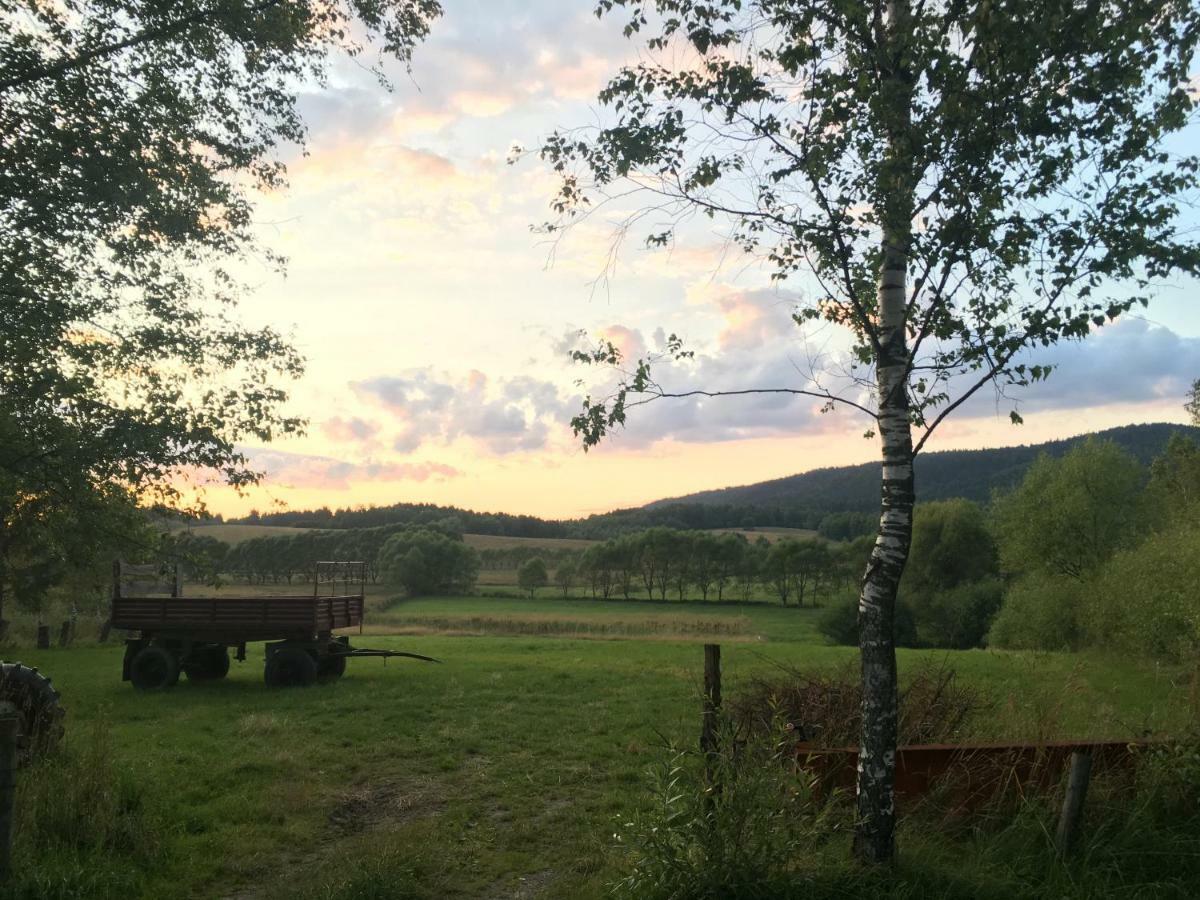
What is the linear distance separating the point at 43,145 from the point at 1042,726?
463 inches

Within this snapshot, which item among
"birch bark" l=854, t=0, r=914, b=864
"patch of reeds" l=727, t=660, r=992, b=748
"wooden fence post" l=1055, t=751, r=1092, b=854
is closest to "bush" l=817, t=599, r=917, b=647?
"patch of reeds" l=727, t=660, r=992, b=748

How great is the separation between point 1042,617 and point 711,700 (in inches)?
1237

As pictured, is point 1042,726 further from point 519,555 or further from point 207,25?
point 519,555

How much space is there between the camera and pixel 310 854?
6410 mm

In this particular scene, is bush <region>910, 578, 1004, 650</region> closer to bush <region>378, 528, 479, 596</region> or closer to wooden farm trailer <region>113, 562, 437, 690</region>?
wooden farm trailer <region>113, 562, 437, 690</region>

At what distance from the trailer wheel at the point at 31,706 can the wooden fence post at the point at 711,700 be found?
603 cm

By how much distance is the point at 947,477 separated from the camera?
92438mm

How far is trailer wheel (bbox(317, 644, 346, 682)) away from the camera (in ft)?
53.3

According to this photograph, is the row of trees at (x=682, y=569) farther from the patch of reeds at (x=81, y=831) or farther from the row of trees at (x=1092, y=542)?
the patch of reeds at (x=81, y=831)

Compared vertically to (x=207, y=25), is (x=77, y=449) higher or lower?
lower

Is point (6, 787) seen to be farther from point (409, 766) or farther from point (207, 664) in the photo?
point (207, 664)

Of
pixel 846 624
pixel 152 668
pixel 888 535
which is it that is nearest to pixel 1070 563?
pixel 846 624

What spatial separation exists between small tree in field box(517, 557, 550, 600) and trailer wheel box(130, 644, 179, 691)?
66.0 metres

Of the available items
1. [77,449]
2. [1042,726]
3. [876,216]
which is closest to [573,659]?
[77,449]
